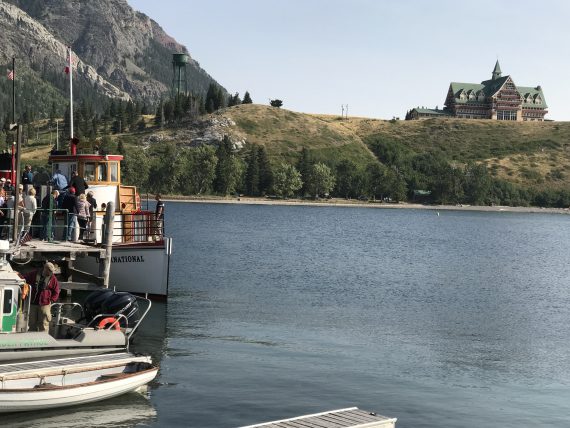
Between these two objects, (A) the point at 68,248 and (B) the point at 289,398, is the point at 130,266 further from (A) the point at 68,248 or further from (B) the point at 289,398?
(B) the point at 289,398

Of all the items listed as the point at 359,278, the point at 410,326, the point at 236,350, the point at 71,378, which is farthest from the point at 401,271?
the point at 71,378

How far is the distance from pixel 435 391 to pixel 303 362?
5201 mm

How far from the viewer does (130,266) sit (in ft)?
122

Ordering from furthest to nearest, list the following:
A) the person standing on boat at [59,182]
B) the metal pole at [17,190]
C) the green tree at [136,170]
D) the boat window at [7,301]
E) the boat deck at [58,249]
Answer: the green tree at [136,170] < the person standing on boat at [59,182] < the boat deck at [58,249] < the metal pole at [17,190] < the boat window at [7,301]

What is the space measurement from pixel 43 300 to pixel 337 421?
10.7m

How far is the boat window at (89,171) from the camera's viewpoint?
3812 centimetres

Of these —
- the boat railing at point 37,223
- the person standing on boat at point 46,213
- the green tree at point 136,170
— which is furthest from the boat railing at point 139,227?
the green tree at point 136,170

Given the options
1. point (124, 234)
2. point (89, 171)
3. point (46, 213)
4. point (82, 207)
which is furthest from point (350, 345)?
point (89, 171)

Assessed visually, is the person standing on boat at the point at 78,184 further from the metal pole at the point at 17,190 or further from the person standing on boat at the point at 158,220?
the metal pole at the point at 17,190

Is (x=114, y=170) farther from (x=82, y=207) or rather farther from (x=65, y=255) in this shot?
(x=65, y=255)

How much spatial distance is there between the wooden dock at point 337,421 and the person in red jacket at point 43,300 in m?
9.49

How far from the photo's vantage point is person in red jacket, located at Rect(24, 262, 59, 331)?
23594 millimetres

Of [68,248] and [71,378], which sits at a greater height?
[68,248]

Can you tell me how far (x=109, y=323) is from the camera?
25.2 meters
